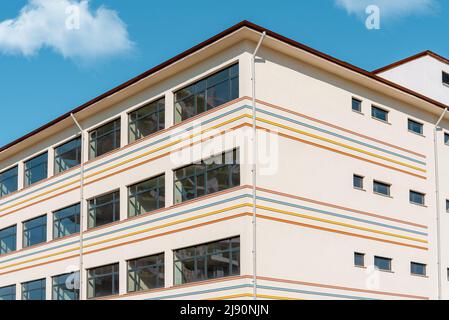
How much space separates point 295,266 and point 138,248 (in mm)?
7205

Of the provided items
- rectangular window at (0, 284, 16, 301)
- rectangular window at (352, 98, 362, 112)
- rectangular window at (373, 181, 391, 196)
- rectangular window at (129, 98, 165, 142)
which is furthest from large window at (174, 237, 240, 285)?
rectangular window at (0, 284, 16, 301)

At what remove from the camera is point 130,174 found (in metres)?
33.2

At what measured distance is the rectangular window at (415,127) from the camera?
3500cm

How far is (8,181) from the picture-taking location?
43438 millimetres

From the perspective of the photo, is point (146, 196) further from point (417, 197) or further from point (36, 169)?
point (417, 197)

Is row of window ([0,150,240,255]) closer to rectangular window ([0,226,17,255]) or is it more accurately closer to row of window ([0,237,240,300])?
rectangular window ([0,226,17,255])

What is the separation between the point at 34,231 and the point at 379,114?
18.8 metres

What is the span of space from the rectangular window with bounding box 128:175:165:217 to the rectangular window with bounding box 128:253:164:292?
7.01ft

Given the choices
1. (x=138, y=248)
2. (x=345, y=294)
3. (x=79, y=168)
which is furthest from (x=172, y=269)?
(x=79, y=168)

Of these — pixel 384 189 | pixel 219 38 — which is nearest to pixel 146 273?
pixel 219 38

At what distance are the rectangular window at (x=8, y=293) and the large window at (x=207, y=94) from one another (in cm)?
1557

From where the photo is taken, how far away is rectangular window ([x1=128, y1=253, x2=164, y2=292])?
30.4 meters

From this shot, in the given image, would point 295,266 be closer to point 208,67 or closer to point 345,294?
point 345,294

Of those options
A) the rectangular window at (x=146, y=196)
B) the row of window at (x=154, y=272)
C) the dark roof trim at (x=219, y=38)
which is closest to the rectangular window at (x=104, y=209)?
the rectangular window at (x=146, y=196)
